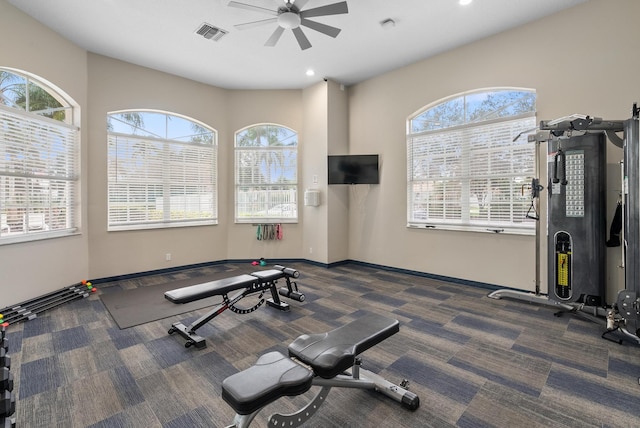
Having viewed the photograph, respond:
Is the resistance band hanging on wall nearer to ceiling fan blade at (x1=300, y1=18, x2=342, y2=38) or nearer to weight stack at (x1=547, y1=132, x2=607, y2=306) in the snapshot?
ceiling fan blade at (x1=300, y1=18, x2=342, y2=38)

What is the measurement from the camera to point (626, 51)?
329cm

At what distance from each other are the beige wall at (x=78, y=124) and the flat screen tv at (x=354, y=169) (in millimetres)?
3838

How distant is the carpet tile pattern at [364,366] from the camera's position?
1858 millimetres

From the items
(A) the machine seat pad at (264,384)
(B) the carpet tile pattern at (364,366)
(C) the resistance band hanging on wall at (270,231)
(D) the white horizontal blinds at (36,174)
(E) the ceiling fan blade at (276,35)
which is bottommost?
(B) the carpet tile pattern at (364,366)

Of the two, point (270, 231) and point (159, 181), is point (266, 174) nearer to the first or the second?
point (270, 231)

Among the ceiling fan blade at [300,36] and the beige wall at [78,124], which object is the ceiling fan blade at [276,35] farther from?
the beige wall at [78,124]

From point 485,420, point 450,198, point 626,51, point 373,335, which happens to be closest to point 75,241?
point 373,335

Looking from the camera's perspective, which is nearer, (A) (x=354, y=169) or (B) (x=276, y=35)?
(B) (x=276, y=35)

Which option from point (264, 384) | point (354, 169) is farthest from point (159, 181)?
point (264, 384)

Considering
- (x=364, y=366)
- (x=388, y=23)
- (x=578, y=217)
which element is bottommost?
(x=364, y=366)

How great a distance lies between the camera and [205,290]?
2984 mm

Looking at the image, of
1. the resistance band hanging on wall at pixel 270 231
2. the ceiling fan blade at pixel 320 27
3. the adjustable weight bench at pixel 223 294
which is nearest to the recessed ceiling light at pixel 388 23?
the ceiling fan blade at pixel 320 27

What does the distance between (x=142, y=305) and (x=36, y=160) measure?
88.3 inches

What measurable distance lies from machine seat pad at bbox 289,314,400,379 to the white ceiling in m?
3.37
